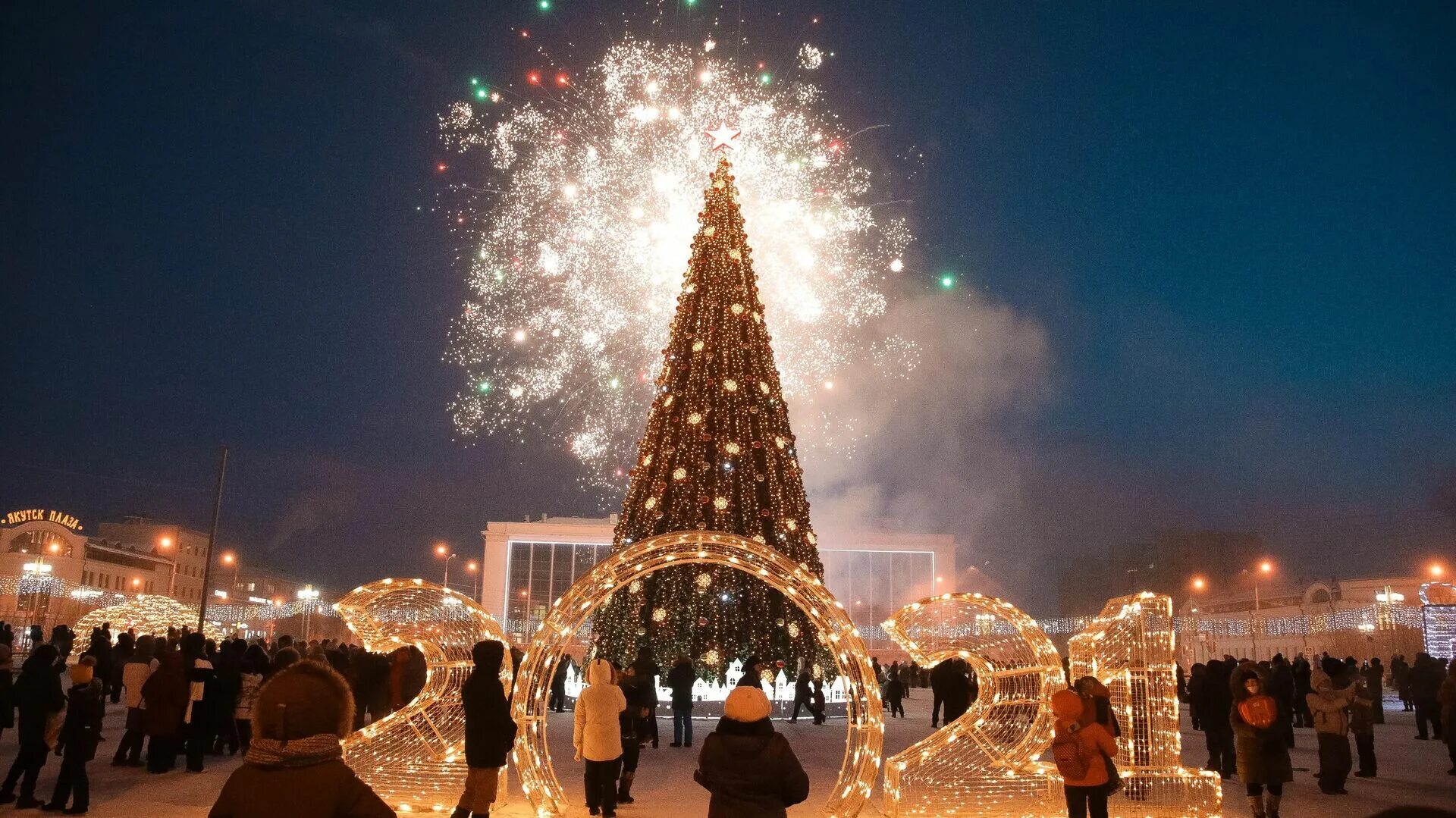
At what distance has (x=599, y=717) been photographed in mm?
8727

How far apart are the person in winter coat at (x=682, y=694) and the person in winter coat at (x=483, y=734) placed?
8.80 metres

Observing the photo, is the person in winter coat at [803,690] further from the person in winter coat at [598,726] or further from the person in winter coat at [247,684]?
the person in winter coat at [598,726]

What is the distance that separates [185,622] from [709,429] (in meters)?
17.8

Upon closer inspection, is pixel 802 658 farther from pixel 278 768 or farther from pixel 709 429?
pixel 278 768

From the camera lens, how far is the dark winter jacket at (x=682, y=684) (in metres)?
15.6

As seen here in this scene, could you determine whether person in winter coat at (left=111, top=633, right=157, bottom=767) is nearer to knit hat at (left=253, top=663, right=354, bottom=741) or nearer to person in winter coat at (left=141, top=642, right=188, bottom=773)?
person in winter coat at (left=141, top=642, right=188, bottom=773)

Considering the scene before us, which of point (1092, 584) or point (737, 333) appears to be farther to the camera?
point (1092, 584)

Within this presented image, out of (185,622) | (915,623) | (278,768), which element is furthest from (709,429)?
(185,622)

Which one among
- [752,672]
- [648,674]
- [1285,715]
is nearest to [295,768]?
[752,672]

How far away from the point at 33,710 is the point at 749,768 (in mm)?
7391

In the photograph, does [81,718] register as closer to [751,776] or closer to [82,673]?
[82,673]

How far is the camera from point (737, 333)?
17.5 metres

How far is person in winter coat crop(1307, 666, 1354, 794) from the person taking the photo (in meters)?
11.3

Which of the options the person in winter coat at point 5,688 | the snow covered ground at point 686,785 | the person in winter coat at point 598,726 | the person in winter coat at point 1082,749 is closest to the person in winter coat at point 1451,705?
the snow covered ground at point 686,785
